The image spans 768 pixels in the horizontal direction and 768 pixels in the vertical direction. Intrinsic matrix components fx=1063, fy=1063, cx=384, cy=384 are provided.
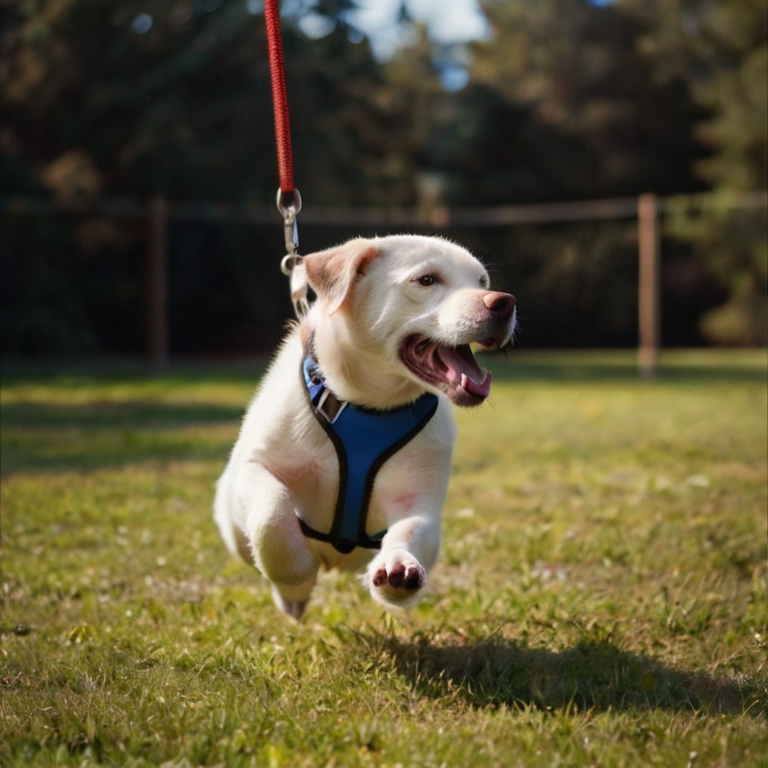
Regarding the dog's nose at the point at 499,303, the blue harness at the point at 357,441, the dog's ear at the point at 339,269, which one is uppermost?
the dog's ear at the point at 339,269

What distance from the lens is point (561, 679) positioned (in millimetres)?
2762

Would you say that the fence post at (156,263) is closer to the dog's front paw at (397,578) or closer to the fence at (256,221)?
the fence at (256,221)

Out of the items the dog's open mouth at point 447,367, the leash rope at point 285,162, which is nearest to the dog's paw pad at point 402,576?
the dog's open mouth at point 447,367

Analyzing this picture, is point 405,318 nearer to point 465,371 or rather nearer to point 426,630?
point 465,371

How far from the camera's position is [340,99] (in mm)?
19906

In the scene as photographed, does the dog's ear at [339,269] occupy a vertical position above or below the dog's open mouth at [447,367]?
above

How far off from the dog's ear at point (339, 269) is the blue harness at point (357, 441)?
10.5 inches

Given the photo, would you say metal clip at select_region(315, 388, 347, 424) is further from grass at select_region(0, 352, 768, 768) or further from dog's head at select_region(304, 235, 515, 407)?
grass at select_region(0, 352, 768, 768)

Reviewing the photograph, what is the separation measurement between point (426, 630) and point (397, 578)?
74 centimetres

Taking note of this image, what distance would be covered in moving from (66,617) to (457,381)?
→ 63.3 inches

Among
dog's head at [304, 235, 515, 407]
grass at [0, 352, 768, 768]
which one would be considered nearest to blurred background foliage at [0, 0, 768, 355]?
grass at [0, 352, 768, 768]

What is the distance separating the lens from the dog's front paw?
8.59ft

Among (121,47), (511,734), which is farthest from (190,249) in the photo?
(511,734)

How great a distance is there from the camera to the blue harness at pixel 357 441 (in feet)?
10.1
